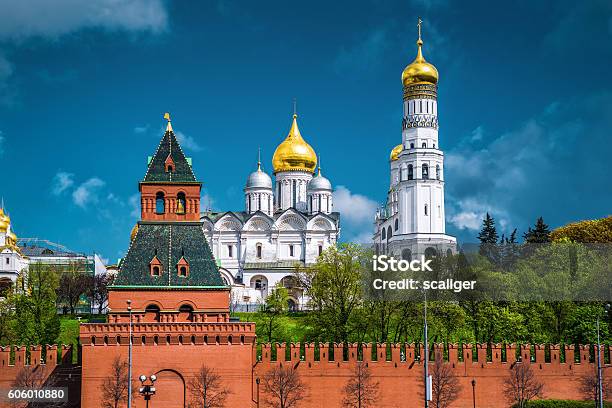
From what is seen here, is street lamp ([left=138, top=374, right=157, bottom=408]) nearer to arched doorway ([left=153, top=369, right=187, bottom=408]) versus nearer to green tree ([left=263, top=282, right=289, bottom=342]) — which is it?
arched doorway ([left=153, top=369, right=187, bottom=408])

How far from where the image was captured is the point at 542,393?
49625 mm

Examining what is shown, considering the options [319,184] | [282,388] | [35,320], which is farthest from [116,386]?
[319,184]

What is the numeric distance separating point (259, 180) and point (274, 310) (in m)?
33.9

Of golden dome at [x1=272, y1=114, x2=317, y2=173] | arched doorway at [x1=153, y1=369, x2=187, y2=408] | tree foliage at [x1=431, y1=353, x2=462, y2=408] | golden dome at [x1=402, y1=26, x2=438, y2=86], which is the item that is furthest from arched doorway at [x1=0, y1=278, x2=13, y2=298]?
tree foliage at [x1=431, y1=353, x2=462, y2=408]

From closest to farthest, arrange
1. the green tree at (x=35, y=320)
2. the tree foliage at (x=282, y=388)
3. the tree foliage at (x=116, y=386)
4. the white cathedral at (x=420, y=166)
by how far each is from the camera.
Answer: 1. the tree foliage at (x=116, y=386)
2. the tree foliage at (x=282, y=388)
3. the green tree at (x=35, y=320)
4. the white cathedral at (x=420, y=166)

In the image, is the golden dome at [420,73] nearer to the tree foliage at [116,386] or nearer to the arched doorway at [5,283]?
the arched doorway at [5,283]

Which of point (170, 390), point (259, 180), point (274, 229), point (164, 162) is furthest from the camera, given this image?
point (259, 180)

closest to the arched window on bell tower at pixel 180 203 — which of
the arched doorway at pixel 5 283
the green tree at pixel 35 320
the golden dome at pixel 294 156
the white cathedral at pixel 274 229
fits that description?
the green tree at pixel 35 320

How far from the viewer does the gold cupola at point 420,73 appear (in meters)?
102

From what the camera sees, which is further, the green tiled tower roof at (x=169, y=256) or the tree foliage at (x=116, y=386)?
the green tiled tower roof at (x=169, y=256)

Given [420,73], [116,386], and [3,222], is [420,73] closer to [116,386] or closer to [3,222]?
[3,222]

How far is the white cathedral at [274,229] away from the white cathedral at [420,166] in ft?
27.0

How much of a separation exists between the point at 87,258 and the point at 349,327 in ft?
187

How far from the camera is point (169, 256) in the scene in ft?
155
